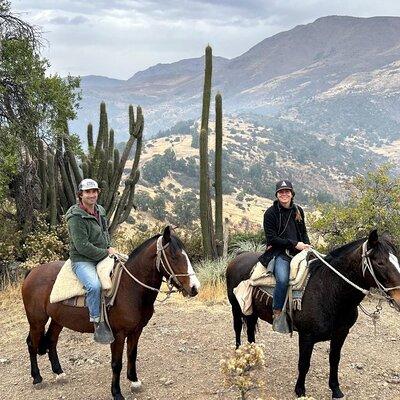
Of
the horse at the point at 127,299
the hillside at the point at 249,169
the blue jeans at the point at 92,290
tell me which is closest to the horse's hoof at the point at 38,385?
the horse at the point at 127,299

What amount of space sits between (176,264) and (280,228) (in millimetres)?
1427

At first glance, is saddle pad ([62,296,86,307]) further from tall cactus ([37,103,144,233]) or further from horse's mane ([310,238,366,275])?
tall cactus ([37,103,144,233])

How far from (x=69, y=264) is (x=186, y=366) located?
228 cm

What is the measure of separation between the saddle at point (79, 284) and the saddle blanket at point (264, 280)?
5.54 ft

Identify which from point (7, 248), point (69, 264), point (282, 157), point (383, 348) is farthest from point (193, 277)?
point (282, 157)

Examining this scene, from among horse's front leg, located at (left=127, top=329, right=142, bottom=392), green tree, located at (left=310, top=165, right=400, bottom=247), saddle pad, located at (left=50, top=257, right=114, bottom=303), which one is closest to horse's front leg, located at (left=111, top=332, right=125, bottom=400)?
horse's front leg, located at (left=127, top=329, right=142, bottom=392)

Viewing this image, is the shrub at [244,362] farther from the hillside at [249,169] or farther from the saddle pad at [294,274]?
the hillside at [249,169]

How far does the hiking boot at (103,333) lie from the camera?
5.42m

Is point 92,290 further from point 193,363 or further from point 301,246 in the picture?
point 301,246

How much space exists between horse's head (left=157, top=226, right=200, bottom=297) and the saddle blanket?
1.13 metres

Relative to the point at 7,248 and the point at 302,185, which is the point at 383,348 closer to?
the point at 7,248

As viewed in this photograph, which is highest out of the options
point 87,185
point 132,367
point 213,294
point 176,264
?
point 87,185

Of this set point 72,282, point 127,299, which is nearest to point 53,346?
point 72,282

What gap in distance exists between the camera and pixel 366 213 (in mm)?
12102
